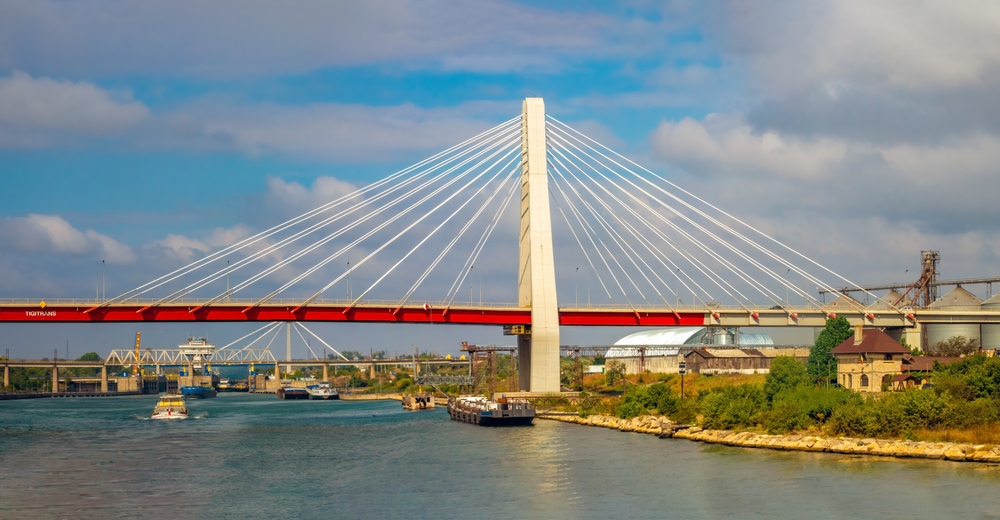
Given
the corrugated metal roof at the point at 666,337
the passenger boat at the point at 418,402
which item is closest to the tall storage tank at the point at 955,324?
the corrugated metal roof at the point at 666,337

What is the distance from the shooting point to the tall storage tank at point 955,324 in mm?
112500

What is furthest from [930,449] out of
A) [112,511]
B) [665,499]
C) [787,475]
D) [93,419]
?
[93,419]

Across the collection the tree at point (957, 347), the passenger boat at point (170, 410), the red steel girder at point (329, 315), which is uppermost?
the red steel girder at point (329, 315)

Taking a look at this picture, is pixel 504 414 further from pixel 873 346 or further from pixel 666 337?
pixel 666 337

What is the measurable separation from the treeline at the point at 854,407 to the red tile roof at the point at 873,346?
4.51 m

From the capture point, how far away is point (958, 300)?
120 meters

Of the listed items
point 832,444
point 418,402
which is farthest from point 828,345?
point 418,402

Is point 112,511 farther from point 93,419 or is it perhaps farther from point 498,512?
point 93,419

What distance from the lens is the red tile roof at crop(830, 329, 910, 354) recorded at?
3081 inches

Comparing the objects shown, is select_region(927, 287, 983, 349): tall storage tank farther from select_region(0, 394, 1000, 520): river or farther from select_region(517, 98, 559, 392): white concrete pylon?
select_region(0, 394, 1000, 520): river

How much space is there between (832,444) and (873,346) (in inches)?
1016

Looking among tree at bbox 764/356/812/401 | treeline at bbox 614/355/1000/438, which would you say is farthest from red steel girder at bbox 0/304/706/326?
treeline at bbox 614/355/1000/438

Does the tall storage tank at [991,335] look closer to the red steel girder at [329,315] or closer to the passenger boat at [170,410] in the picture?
the red steel girder at [329,315]

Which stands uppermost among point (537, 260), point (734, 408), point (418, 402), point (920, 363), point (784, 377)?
point (537, 260)
